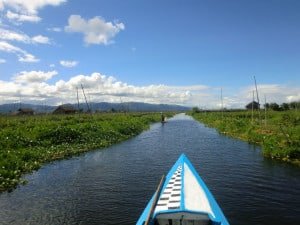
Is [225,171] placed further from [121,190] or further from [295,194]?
[121,190]

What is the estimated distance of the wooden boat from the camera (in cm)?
1004

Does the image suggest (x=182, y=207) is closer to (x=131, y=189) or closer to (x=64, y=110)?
(x=131, y=189)

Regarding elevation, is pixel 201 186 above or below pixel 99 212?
above

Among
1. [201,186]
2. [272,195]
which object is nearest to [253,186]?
[272,195]

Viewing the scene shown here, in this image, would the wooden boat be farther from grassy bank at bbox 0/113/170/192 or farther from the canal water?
grassy bank at bbox 0/113/170/192

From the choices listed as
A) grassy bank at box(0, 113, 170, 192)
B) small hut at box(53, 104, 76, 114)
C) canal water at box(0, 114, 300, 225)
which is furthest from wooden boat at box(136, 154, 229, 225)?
small hut at box(53, 104, 76, 114)

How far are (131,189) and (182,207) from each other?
7186mm

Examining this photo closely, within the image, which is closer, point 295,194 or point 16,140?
point 295,194

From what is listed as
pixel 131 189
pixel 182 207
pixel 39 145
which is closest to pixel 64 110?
pixel 39 145

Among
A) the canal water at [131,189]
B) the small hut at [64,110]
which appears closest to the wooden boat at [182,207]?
the canal water at [131,189]

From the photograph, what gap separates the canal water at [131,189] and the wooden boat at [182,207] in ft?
6.02

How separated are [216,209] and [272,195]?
646 centimetres

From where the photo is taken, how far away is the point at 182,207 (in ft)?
33.6

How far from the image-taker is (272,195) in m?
15.8
